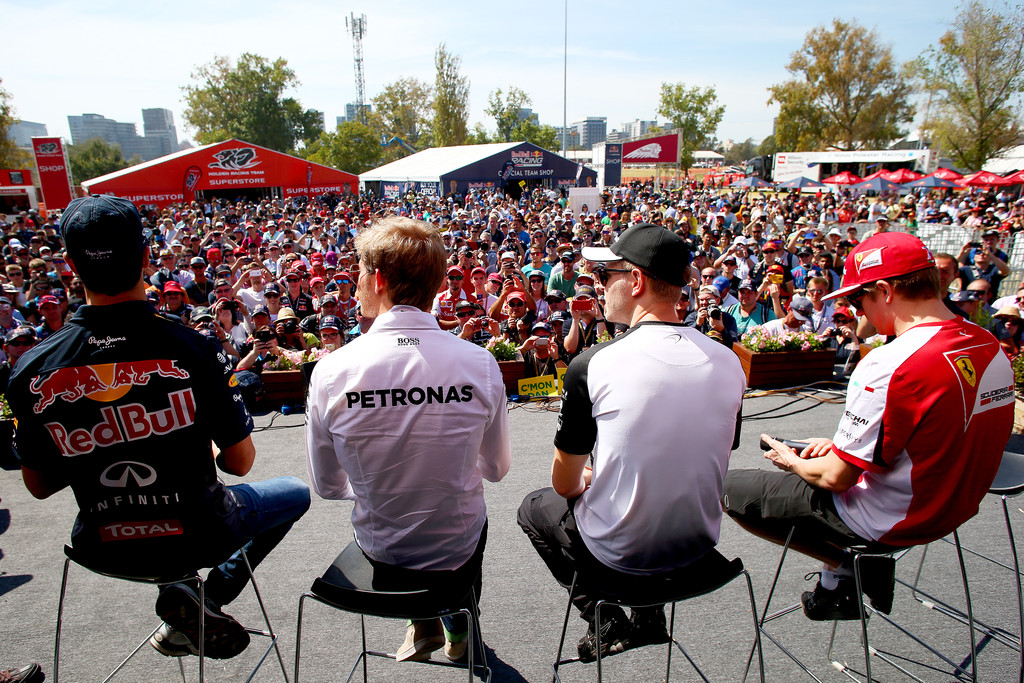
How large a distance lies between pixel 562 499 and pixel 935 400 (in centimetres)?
137

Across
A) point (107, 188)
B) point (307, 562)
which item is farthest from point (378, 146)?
point (307, 562)

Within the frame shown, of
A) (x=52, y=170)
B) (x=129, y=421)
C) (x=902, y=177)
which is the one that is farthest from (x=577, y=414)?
(x=902, y=177)

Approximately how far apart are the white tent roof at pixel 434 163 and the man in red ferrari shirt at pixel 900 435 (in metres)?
27.7

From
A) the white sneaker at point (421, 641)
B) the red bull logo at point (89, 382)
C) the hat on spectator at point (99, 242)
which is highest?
the hat on spectator at point (99, 242)

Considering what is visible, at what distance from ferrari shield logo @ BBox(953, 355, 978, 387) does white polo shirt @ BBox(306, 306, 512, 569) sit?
5.00 feet

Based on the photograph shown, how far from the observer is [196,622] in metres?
2.01

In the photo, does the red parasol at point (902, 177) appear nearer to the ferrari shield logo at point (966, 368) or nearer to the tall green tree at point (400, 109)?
the ferrari shield logo at point (966, 368)

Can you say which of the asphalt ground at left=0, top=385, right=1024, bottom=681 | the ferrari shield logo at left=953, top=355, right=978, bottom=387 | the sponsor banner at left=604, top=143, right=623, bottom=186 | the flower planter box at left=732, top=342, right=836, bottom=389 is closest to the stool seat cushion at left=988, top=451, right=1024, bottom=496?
the ferrari shield logo at left=953, top=355, right=978, bottom=387

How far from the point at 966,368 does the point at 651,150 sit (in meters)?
37.1

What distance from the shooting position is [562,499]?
2.35 meters

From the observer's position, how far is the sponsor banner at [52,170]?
26203 millimetres

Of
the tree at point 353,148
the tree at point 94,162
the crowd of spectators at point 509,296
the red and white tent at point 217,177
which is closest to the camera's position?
the crowd of spectators at point 509,296

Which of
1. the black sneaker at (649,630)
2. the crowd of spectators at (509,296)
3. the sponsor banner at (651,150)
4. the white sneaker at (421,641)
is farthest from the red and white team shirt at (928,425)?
the sponsor banner at (651,150)

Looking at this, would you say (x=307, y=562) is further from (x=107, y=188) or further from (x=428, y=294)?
(x=107, y=188)
